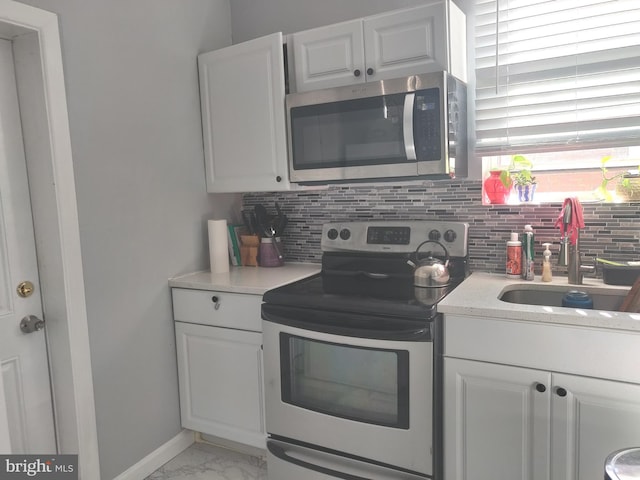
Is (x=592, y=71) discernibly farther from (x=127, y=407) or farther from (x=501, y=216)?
(x=127, y=407)

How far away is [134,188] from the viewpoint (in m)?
2.25

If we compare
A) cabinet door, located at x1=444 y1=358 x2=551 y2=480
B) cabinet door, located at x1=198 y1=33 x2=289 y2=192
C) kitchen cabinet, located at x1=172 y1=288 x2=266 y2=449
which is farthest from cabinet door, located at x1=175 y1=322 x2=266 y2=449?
cabinet door, located at x1=444 y1=358 x2=551 y2=480

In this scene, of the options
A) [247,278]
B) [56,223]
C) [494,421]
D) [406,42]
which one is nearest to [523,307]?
[494,421]

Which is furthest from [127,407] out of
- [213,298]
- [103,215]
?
[103,215]

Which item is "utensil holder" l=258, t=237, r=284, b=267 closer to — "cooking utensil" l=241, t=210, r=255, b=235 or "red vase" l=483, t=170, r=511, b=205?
"cooking utensil" l=241, t=210, r=255, b=235

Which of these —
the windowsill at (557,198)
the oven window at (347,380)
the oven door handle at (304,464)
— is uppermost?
the windowsill at (557,198)

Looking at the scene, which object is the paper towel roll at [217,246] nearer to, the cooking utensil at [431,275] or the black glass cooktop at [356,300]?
the black glass cooktop at [356,300]

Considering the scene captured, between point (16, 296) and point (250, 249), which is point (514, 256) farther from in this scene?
point (16, 296)

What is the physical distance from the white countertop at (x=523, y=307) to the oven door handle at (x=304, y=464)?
2.42 feet

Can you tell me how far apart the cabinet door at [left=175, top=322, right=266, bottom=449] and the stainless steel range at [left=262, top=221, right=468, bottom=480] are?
182 mm

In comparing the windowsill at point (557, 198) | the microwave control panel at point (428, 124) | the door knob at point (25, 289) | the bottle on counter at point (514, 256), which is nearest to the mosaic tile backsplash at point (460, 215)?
the windowsill at point (557, 198)

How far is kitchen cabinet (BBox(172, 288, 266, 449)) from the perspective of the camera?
89.5 inches

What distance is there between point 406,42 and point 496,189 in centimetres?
72

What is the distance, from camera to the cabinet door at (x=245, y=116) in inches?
92.7
